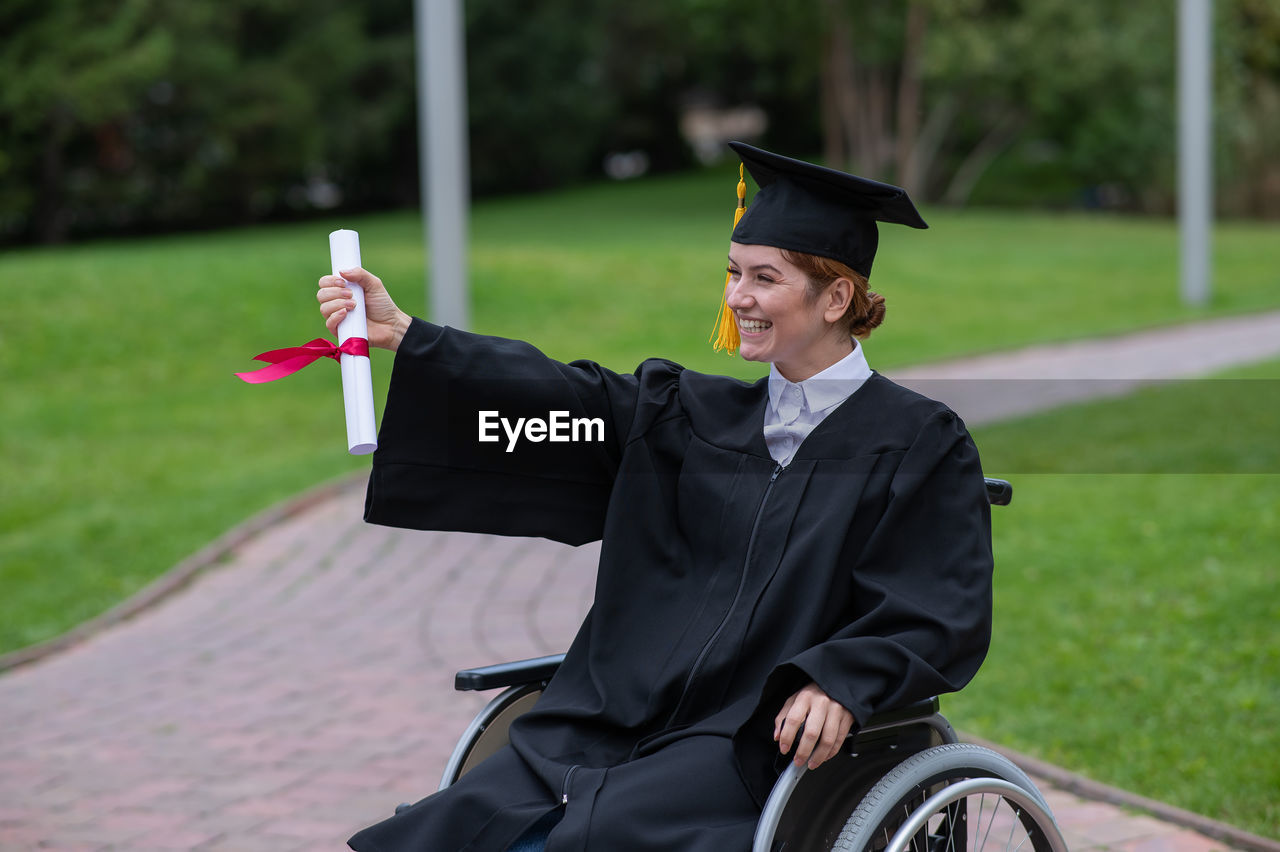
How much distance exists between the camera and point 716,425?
8.72ft

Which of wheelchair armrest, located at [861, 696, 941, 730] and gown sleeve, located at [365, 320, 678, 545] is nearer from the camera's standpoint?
wheelchair armrest, located at [861, 696, 941, 730]

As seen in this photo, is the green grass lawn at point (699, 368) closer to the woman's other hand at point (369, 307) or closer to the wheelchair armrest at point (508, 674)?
the wheelchair armrest at point (508, 674)

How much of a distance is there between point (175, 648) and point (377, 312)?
362 cm

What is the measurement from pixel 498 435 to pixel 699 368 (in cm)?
849

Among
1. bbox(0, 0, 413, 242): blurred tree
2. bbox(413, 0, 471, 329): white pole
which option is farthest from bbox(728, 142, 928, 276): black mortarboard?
bbox(0, 0, 413, 242): blurred tree

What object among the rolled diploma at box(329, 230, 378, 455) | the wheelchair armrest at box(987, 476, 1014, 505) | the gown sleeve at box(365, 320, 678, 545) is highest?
the rolled diploma at box(329, 230, 378, 455)

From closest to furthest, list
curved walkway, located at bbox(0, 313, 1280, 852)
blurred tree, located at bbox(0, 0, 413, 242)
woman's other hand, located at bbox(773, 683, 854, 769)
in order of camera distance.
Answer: woman's other hand, located at bbox(773, 683, 854, 769), curved walkway, located at bbox(0, 313, 1280, 852), blurred tree, located at bbox(0, 0, 413, 242)

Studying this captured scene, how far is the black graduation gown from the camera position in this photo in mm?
2328

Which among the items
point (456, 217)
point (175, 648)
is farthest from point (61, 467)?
point (175, 648)

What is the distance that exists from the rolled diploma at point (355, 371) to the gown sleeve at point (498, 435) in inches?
5.1

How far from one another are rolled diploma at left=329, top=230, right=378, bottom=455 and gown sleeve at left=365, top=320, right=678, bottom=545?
5.1 inches

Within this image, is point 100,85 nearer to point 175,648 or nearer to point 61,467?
point 61,467

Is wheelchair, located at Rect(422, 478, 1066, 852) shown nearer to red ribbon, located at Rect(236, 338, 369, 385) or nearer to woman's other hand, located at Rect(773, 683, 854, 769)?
woman's other hand, located at Rect(773, 683, 854, 769)
